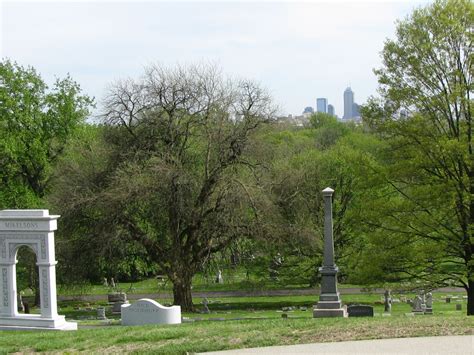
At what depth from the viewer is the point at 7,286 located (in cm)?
2117

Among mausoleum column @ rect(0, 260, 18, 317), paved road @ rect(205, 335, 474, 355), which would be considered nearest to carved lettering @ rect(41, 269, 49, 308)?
mausoleum column @ rect(0, 260, 18, 317)

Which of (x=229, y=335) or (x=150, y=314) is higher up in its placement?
(x=229, y=335)

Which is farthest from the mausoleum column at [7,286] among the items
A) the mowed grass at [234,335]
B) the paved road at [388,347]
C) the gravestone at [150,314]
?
the paved road at [388,347]

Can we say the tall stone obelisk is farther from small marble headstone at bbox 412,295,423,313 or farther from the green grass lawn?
small marble headstone at bbox 412,295,423,313

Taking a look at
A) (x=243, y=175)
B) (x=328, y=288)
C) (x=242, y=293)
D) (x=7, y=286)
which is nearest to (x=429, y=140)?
(x=328, y=288)

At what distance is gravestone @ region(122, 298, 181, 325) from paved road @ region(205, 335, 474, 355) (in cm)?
659

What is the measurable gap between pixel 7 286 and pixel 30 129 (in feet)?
55.0

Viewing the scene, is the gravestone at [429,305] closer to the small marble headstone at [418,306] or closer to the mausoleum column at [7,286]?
the small marble headstone at [418,306]

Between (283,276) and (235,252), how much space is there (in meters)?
7.07

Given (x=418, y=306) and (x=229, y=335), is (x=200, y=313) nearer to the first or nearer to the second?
(x=418, y=306)

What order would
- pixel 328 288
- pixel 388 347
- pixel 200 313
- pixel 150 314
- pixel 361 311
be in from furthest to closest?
pixel 200 313 → pixel 328 288 → pixel 361 311 → pixel 150 314 → pixel 388 347

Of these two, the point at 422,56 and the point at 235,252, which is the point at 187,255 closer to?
the point at 235,252

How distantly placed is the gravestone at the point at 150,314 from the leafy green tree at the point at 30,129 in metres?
15.8

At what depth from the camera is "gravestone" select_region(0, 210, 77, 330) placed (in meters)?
20.4
